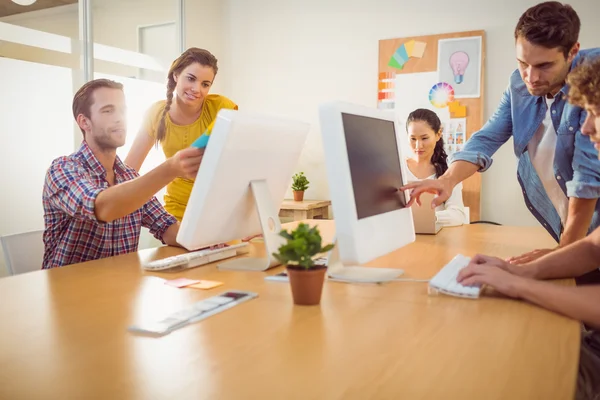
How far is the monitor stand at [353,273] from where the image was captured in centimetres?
131

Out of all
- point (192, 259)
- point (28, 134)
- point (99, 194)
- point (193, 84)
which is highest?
point (193, 84)

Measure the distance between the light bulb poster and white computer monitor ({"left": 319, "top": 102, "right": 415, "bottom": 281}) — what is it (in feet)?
8.90

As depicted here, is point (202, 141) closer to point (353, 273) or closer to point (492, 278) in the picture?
point (353, 273)

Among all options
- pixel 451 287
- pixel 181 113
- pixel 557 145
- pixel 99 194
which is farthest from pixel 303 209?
pixel 451 287

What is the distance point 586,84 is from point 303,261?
763 millimetres

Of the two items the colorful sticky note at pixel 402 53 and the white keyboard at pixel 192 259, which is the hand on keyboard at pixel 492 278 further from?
the colorful sticky note at pixel 402 53

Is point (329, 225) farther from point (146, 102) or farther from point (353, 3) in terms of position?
point (353, 3)

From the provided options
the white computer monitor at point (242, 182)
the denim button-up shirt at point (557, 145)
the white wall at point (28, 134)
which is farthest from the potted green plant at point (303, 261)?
the white wall at point (28, 134)

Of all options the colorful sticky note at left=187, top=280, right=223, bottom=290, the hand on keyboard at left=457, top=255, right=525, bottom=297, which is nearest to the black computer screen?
the hand on keyboard at left=457, top=255, right=525, bottom=297

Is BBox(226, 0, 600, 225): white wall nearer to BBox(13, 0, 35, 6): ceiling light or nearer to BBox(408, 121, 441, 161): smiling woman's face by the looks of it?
BBox(408, 121, 441, 161): smiling woman's face

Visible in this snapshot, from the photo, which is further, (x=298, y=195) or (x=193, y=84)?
(x=298, y=195)

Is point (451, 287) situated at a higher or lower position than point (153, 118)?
lower

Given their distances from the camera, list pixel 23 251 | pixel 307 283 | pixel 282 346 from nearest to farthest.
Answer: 1. pixel 282 346
2. pixel 307 283
3. pixel 23 251

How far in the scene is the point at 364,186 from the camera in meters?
1.22
